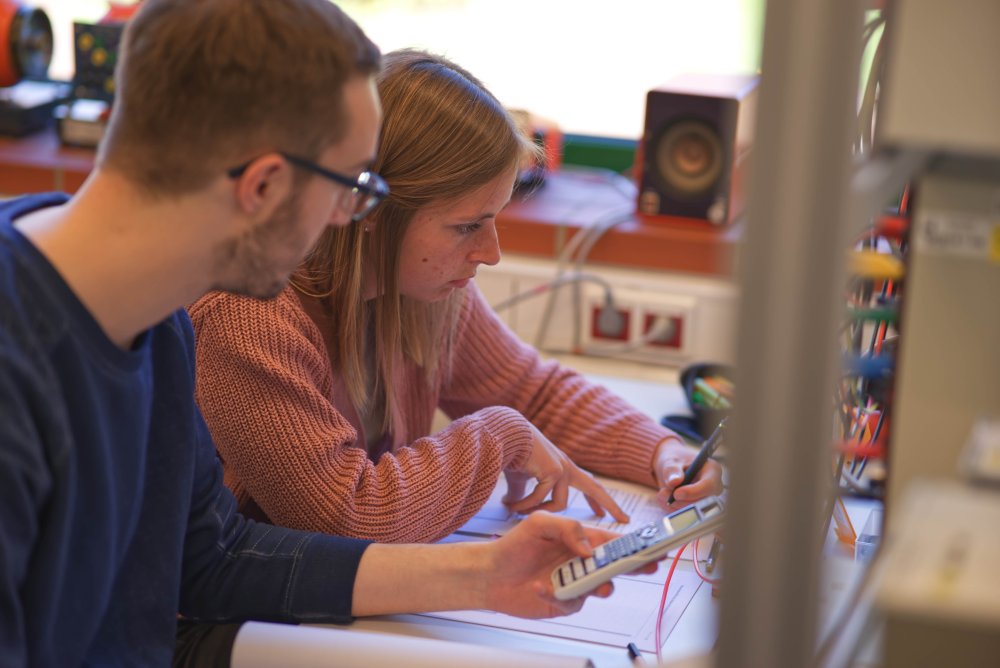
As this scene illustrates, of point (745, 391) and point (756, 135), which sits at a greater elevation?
point (756, 135)

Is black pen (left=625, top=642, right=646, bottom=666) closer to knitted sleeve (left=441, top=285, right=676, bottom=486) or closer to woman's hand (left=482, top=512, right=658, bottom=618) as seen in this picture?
woman's hand (left=482, top=512, right=658, bottom=618)

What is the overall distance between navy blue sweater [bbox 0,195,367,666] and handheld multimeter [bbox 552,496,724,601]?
23cm

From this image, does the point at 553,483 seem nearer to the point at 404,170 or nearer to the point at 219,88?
the point at 404,170

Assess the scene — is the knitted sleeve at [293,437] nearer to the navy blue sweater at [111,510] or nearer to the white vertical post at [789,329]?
the navy blue sweater at [111,510]

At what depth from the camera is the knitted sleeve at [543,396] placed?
1.67 meters

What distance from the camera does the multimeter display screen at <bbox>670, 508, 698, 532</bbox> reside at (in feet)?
3.62

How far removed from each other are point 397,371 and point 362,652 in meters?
0.54

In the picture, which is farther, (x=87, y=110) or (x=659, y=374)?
(x=87, y=110)

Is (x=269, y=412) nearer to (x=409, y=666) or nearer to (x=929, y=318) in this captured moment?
(x=409, y=666)

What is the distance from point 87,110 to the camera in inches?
102

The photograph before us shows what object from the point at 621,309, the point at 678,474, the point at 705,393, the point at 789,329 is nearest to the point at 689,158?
the point at 621,309

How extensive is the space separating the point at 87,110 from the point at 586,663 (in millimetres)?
1963

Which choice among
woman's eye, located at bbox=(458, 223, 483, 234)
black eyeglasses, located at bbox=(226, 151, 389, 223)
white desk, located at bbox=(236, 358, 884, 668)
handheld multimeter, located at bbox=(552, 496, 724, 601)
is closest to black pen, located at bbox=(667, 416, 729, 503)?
white desk, located at bbox=(236, 358, 884, 668)

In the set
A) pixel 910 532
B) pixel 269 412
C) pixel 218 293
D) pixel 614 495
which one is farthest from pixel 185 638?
pixel 910 532
